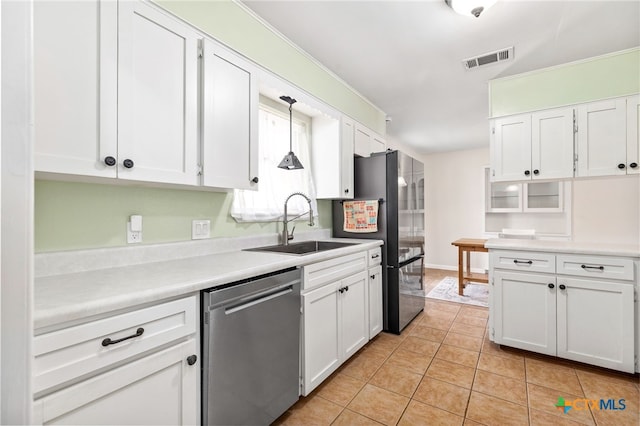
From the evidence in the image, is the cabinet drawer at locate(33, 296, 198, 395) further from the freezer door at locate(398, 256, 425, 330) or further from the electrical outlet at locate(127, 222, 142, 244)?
the freezer door at locate(398, 256, 425, 330)

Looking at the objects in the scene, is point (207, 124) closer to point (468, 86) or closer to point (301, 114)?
point (301, 114)

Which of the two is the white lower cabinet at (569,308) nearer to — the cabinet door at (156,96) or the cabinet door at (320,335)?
the cabinet door at (320,335)

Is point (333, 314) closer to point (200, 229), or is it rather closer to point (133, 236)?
point (200, 229)

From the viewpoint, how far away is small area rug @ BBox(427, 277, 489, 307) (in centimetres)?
397

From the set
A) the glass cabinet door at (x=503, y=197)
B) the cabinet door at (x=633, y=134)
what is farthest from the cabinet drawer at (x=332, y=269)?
the glass cabinet door at (x=503, y=197)

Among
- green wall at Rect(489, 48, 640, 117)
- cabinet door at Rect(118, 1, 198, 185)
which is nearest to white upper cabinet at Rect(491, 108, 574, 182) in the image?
green wall at Rect(489, 48, 640, 117)

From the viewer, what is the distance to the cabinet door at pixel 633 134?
2.33 metres

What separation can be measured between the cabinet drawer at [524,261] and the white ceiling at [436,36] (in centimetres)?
168

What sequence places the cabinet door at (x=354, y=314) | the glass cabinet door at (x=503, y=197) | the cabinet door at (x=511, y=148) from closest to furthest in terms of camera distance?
the cabinet door at (x=354, y=314) → the cabinet door at (x=511, y=148) → the glass cabinet door at (x=503, y=197)

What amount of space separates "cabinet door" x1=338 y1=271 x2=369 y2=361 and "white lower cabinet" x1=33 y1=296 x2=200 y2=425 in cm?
122

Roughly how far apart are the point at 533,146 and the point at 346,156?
170 cm

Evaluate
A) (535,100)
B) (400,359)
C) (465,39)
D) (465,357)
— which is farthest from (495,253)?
(465,39)

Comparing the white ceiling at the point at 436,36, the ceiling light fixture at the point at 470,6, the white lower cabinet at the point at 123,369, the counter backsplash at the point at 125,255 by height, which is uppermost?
the white ceiling at the point at 436,36

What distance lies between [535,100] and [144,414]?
3.54 m
